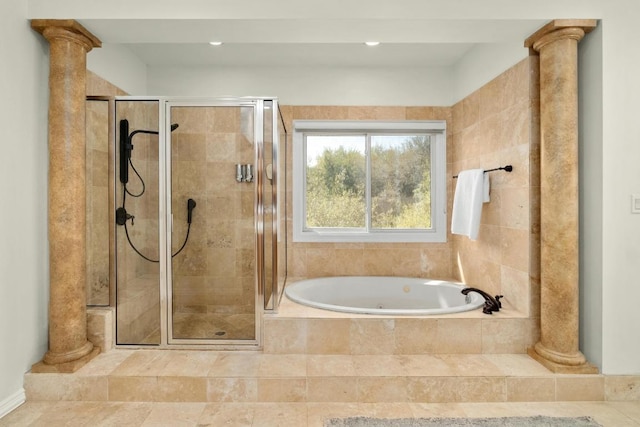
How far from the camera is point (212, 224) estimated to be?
102 inches

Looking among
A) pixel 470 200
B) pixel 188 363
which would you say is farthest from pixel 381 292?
pixel 188 363

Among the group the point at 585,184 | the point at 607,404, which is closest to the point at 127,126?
the point at 585,184

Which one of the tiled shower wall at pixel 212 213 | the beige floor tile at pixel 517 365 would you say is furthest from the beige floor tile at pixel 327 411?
the beige floor tile at pixel 517 365

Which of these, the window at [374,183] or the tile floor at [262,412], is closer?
the tile floor at [262,412]

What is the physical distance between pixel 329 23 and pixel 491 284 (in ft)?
7.16

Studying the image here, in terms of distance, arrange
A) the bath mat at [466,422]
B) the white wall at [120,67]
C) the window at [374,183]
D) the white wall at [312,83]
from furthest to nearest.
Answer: the window at [374,183] < the white wall at [312,83] < the white wall at [120,67] < the bath mat at [466,422]

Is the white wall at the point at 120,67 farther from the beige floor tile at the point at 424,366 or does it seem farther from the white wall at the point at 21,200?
the beige floor tile at the point at 424,366

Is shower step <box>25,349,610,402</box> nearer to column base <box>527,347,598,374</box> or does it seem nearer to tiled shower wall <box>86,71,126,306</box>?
column base <box>527,347,598,374</box>

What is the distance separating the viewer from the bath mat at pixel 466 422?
1.80m

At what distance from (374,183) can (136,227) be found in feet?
6.92

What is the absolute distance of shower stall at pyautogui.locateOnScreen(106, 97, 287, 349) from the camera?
2.40 meters

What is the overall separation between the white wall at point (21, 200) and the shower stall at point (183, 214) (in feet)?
1.33

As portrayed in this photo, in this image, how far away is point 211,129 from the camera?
2.52m

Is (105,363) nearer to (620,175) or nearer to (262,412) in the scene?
(262,412)
